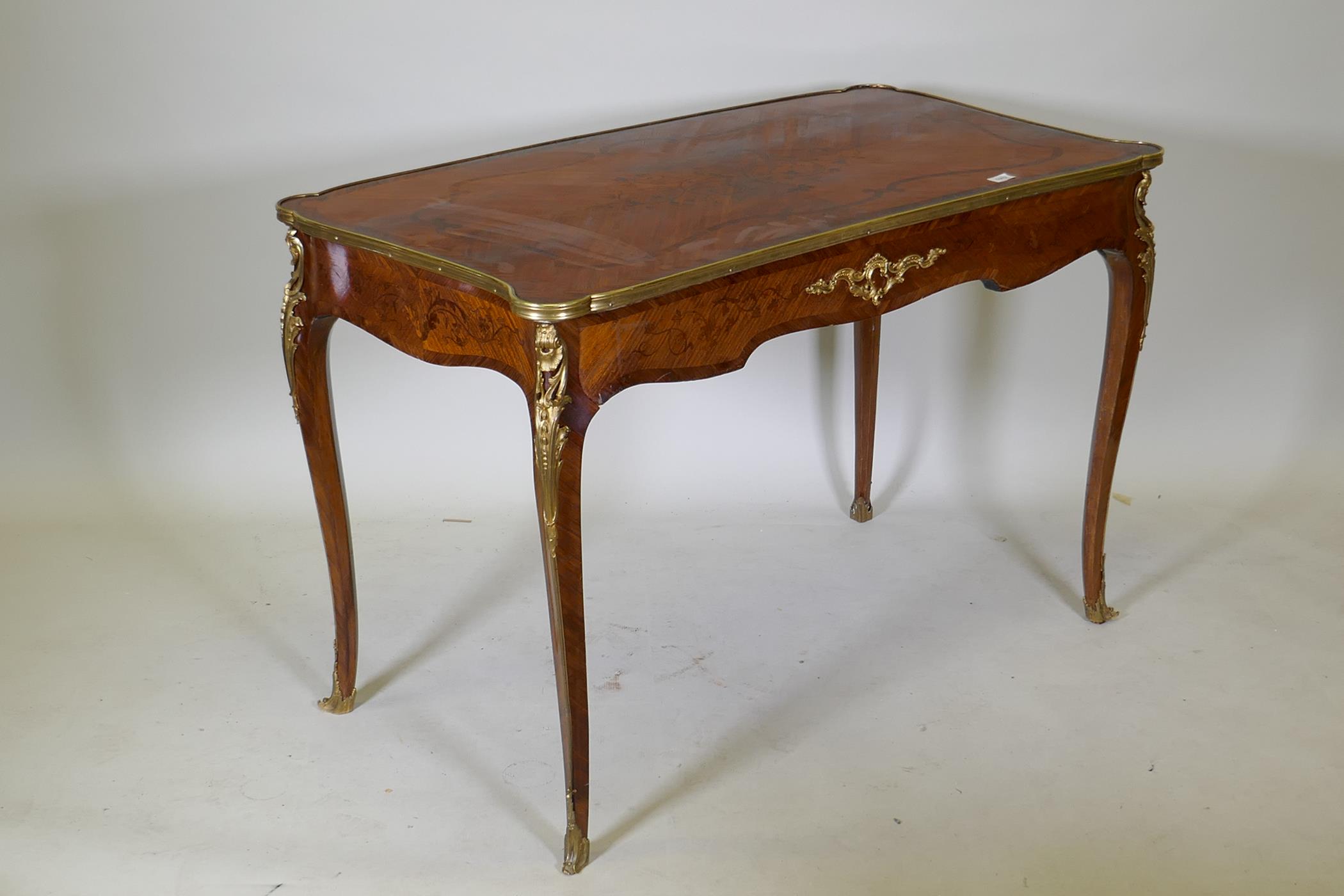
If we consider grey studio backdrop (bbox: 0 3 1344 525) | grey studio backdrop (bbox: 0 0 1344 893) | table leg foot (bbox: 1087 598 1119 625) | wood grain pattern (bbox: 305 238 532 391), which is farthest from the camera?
grey studio backdrop (bbox: 0 3 1344 525)

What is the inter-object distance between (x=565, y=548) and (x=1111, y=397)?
1.21 metres

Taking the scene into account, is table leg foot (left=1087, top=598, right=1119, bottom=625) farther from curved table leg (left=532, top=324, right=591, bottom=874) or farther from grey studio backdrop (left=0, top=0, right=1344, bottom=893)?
curved table leg (left=532, top=324, right=591, bottom=874)

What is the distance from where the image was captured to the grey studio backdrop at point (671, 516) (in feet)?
6.91

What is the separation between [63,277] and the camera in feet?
9.92

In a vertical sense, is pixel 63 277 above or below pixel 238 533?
above

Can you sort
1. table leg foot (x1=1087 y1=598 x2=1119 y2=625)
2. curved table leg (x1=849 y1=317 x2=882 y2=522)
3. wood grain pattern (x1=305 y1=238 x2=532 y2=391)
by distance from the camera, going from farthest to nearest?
curved table leg (x1=849 y1=317 x2=882 y2=522)
table leg foot (x1=1087 y1=598 x2=1119 y2=625)
wood grain pattern (x1=305 y1=238 x2=532 y2=391)

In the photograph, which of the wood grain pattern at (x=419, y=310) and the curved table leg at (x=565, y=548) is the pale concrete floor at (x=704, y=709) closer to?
the curved table leg at (x=565, y=548)

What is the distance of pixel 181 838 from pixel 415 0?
174 cm

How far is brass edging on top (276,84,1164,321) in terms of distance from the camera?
166 cm

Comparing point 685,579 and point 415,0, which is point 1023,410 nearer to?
point 685,579

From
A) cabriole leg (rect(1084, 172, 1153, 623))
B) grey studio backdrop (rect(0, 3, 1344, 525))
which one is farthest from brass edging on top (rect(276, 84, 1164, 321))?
grey studio backdrop (rect(0, 3, 1344, 525))

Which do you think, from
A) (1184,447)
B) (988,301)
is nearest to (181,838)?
(988,301)

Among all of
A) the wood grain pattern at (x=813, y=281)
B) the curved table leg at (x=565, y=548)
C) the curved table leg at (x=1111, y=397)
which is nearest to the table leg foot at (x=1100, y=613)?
the curved table leg at (x=1111, y=397)

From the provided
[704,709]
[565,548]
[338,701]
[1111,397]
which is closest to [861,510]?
[1111,397]
